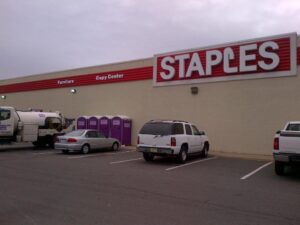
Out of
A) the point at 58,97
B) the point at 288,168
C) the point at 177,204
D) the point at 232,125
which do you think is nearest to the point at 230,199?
the point at 177,204

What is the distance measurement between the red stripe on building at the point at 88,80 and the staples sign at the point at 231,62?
1427 millimetres

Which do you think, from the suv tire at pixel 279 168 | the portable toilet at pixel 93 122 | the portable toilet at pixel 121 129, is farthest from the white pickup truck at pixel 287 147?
the portable toilet at pixel 93 122

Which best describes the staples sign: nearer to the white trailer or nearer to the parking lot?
the white trailer

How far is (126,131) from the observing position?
23797 mm

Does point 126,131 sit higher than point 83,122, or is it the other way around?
point 83,122

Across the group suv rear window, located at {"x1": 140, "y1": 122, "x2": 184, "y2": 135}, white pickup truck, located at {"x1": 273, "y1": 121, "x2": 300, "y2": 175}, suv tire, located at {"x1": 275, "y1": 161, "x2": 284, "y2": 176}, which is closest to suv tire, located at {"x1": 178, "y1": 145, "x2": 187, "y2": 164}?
suv rear window, located at {"x1": 140, "y1": 122, "x2": 184, "y2": 135}

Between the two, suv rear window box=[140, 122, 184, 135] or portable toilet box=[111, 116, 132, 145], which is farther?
portable toilet box=[111, 116, 132, 145]

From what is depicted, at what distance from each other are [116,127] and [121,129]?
459 mm

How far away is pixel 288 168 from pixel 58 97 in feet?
70.7

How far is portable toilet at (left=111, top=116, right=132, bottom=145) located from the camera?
23.4m

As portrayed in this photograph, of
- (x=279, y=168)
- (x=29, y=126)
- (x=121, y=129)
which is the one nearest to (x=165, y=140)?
(x=279, y=168)

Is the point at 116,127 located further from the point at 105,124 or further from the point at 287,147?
the point at 287,147

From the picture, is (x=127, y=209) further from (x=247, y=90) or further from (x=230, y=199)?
(x=247, y=90)

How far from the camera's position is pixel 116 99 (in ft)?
84.2
